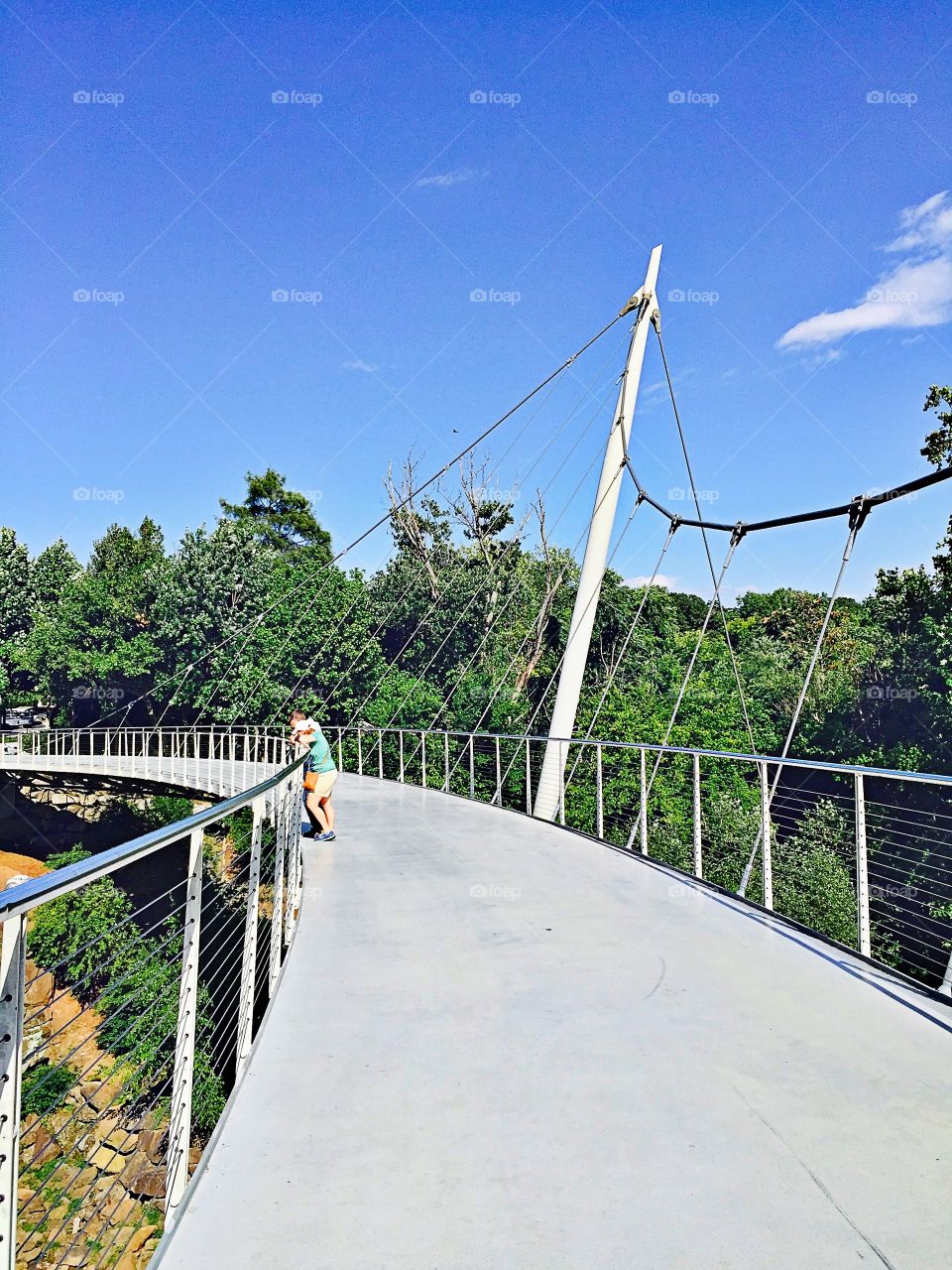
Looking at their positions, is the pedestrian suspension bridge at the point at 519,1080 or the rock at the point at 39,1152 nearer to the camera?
A: the rock at the point at 39,1152

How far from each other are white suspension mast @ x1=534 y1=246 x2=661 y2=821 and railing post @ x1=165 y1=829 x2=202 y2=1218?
8.29 metres

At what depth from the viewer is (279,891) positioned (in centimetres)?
473

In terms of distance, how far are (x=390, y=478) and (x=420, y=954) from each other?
31934 mm

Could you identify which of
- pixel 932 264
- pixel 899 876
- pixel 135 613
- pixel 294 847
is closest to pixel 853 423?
pixel 932 264

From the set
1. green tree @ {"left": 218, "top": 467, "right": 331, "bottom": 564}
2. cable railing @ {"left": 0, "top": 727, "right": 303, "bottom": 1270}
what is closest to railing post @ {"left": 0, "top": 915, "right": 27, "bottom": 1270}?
cable railing @ {"left": 0, "top": 727, "right": 303, "bottom": 1270}

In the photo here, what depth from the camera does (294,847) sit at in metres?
5.88

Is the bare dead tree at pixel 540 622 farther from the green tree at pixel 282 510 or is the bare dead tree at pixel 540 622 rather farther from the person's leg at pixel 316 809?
the green tree at pixel 282 510

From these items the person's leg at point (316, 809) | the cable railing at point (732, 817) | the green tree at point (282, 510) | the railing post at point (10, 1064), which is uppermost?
the green tree at point (282, 510)

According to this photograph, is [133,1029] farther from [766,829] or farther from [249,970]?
[766,829]

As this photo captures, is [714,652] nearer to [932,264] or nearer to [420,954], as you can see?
[932,264]

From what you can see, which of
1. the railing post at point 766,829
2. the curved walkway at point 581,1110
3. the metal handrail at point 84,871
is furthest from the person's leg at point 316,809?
the metal handrail at point 84,871

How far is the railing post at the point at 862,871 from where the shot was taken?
4316 mm

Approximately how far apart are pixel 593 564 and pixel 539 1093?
9.28 meters

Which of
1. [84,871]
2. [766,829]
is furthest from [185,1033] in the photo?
[766,829]
